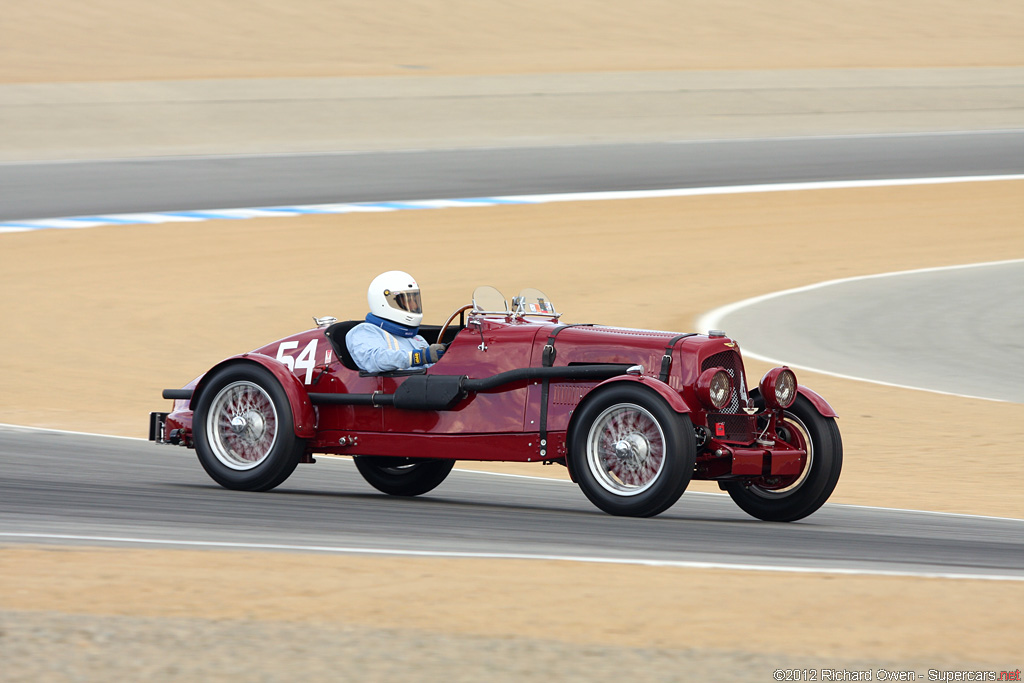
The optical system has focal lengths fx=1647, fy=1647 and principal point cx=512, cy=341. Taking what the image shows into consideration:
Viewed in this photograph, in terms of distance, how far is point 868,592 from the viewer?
702 centimetres

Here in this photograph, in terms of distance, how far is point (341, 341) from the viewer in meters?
10.6

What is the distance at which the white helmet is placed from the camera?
10359mm

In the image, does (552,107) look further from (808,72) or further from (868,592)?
(868,592)

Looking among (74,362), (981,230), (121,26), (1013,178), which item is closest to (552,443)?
(74,362)

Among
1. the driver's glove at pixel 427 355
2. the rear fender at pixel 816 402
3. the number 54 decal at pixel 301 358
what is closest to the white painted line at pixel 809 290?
the rear fender at pixel 816 402

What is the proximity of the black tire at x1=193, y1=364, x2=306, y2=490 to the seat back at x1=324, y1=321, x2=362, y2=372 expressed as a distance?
1.57 feet

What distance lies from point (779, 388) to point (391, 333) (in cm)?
250

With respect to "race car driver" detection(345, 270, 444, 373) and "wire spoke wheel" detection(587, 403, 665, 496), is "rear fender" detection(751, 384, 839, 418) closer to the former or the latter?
"wire spoke wheel" detection(587, 403, 665, 496)

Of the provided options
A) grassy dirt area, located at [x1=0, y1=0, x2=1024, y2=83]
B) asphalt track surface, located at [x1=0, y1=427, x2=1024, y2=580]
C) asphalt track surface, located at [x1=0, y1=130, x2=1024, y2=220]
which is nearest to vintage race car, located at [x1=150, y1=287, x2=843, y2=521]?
asphalt track surface, located at [x1=0, y1=427, x2=1024, y2=580]

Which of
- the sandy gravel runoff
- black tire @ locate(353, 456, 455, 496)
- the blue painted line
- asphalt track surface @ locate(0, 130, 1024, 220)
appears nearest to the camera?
the sandy gravel runoff

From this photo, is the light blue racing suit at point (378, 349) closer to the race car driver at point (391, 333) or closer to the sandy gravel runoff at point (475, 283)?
the race car driver at point (391, 333)

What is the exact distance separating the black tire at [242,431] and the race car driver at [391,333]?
59 cm

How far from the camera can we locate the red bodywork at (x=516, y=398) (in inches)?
367

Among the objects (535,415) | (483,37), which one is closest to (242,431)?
(535,415)
